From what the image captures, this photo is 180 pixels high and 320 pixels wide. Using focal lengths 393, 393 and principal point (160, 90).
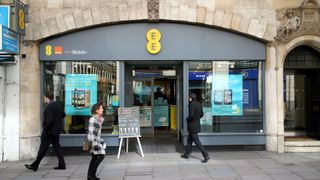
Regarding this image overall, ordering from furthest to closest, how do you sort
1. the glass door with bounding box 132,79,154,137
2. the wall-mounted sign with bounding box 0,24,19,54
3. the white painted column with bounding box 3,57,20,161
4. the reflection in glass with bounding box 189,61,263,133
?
the glass door with bounding box 132,79,154,137, the reflection in glass with bounding box 189,61,263,133, the white painted column with bounding box 3,57,20,161, the wall-mounted sign with bounding box 0,24,19,54

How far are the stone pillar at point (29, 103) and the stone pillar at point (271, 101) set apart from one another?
671cm

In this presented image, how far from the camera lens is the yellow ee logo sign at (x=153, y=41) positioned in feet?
37.2

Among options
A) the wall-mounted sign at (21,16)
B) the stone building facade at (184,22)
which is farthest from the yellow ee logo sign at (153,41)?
the wall-mounted sign at (21,16)

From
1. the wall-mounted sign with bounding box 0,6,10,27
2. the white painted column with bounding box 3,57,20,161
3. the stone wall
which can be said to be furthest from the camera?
the stone wall

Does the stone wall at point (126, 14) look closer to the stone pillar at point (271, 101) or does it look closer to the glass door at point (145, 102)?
the stone pillar at point (271, 101)

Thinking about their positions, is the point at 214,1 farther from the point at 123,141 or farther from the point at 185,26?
the point at 123,141

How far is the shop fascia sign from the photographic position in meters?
11.3

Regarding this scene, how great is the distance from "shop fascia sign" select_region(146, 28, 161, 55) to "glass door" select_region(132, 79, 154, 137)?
3.07 m

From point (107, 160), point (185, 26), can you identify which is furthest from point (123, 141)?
point (185, 26)

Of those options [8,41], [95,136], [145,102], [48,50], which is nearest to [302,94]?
[145,102]

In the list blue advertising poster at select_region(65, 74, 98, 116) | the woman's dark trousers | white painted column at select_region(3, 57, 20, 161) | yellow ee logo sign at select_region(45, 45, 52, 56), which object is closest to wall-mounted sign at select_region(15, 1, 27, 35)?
yellow ee logo sign at select_region(45, 45, 52, 56)

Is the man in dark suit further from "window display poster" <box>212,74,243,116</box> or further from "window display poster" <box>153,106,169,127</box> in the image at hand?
"window display poster" <box>153,106,169,127</box>

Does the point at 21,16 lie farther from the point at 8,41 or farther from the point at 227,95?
the point at 227,95

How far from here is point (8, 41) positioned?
32.9 feet
